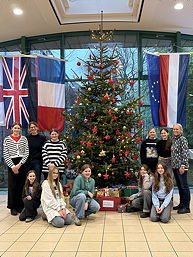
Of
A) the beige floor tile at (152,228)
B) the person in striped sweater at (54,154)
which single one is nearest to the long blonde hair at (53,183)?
the person in striped sweater at (54,154)

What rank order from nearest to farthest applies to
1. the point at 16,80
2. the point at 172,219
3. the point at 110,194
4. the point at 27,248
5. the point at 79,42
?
the point at 27,248
the point at 172,219
the point at 110,194
the point at 16,80
the point at 79,42

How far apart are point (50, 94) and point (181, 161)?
3496 millimetres

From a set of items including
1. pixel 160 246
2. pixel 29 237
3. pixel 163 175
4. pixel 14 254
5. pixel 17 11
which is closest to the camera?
pixel 14 254

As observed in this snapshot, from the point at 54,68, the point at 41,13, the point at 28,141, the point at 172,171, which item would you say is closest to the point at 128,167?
the point at 172,171

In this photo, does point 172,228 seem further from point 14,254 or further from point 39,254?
point 14,254

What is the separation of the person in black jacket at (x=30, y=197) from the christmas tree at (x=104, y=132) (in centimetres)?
91

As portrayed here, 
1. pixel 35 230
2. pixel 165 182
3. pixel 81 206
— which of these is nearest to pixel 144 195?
pixel 165 182

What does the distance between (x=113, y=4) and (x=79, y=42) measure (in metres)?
1.48

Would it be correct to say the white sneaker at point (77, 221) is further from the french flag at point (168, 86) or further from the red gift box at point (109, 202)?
the french flag at point (168, 86)

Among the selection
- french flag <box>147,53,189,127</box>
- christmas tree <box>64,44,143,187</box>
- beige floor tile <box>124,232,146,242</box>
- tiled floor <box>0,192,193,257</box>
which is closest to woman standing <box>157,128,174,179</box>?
christmas tree <box>64,44,143,187</box>

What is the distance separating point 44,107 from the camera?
6.57 metres

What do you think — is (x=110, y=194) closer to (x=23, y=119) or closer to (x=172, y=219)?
(x=172, y=219)

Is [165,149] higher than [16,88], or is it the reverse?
[16,88]

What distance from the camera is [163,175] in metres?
4.74
